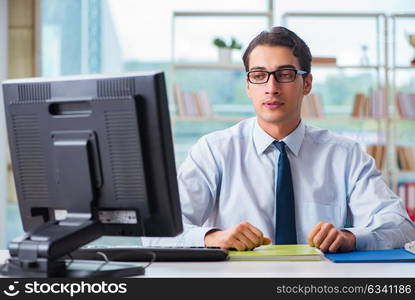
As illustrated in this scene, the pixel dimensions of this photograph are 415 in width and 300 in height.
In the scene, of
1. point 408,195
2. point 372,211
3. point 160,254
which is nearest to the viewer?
point 160,254

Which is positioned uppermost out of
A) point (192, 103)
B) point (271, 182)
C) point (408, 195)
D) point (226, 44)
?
point (226, 44)

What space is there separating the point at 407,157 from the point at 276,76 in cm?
315

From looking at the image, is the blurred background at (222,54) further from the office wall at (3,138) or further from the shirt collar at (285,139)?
the shirt collar at (285,139)

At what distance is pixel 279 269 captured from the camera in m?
1.69

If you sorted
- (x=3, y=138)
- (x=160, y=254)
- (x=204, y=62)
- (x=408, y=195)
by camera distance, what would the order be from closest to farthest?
(x=160, y=254) < (x=3, y=138) < (x=408, y=195) < (x=204, y=62)

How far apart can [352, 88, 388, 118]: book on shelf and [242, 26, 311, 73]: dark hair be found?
2.91m

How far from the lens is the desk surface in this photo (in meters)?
1.60

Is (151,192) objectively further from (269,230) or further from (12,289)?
(269,230)

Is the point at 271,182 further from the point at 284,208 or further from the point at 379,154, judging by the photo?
the point at 379,154

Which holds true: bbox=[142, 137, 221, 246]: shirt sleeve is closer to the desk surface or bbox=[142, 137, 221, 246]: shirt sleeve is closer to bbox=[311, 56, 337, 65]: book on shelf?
the desk surface

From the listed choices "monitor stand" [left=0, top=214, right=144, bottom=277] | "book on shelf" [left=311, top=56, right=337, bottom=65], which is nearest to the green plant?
"book on shelf" [left=311, top=56, right=337, bottom=65]

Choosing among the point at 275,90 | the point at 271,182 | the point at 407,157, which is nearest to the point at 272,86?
the point at 275,90

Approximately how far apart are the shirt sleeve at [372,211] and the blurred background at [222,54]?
2857mm

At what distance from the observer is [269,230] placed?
2432 mm
